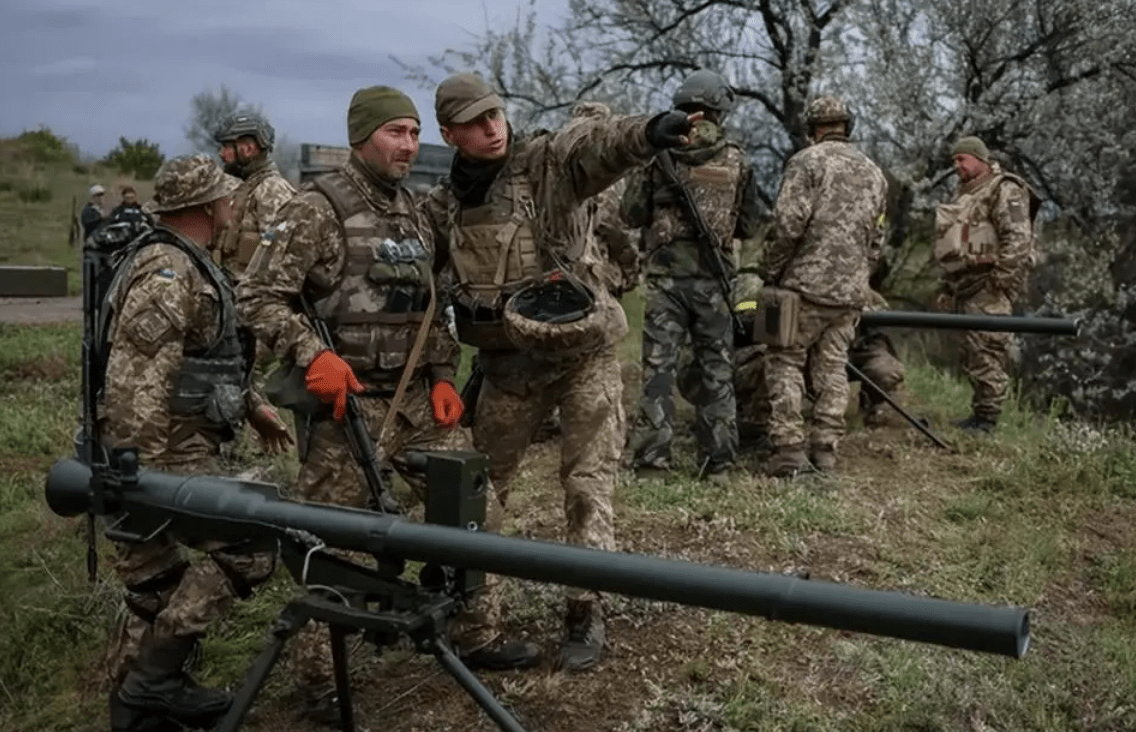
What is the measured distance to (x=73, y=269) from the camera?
17.8m

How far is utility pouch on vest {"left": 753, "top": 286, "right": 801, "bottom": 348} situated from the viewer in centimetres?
723

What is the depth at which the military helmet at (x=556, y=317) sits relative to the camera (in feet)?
15.0

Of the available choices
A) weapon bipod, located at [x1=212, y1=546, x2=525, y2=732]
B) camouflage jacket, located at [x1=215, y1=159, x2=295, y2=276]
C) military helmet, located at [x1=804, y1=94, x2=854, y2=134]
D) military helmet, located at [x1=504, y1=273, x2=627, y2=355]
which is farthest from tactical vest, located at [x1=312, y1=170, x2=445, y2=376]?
camouflage jacket, located at [x1=215, y1=159, x2=295, y2=276]

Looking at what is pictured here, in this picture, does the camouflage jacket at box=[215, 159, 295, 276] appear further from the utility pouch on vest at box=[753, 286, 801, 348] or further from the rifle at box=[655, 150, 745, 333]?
the utility pouch on vest at box=[753, 286, 801, 348]

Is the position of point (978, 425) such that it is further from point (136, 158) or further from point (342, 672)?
point (136, 158)

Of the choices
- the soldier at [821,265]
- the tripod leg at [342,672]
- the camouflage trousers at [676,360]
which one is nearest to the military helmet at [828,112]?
the soldier at [821,265]

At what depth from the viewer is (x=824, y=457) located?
753cm

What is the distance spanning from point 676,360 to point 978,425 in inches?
102

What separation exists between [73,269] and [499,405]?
1454 centimetres

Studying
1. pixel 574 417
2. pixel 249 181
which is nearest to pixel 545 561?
pixel 574 417

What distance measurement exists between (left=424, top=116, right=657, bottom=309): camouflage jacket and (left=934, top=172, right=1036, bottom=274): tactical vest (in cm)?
409

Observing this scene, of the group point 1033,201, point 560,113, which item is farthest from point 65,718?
point 560,113

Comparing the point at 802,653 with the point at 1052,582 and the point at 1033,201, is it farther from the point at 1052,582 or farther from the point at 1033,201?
the point at 1033,201

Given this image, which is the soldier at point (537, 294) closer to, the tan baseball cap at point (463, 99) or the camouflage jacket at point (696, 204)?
the tan baseball cap at point (463, 99)
